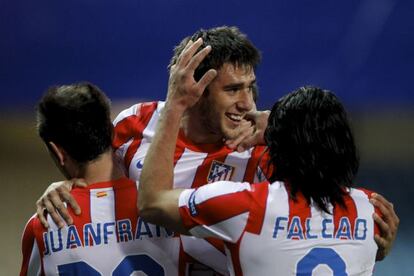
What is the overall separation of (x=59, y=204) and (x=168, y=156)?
290mm

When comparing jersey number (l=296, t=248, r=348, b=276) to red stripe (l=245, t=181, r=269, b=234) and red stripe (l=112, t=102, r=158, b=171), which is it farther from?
red stripe (l=112, t=102, r=158, b=171)

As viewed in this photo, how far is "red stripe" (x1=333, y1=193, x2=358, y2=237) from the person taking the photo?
1584 mm

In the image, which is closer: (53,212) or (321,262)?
(321,262)

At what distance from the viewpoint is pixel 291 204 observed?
1.56 m

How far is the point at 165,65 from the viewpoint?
478cm

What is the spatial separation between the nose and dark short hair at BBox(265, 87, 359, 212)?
39 centimetres

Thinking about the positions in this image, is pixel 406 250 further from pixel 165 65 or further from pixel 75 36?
pixel 75 36

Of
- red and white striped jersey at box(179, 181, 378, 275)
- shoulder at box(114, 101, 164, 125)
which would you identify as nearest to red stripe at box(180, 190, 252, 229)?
red and white striped jersey at box(179, 181, 378, 275)

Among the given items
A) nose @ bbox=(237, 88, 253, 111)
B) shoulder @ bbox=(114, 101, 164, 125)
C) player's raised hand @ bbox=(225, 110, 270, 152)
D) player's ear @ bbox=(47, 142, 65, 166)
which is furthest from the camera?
shoulder @ bbox=(114, 101, 164, 125)

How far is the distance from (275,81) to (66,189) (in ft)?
10.2

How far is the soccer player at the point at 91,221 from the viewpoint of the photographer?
173 cm

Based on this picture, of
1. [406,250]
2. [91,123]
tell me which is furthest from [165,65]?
[91,123]

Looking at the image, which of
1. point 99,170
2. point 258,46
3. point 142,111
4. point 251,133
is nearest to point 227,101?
point 251,133

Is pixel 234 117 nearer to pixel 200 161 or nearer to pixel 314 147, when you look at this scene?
pixel 200 161
